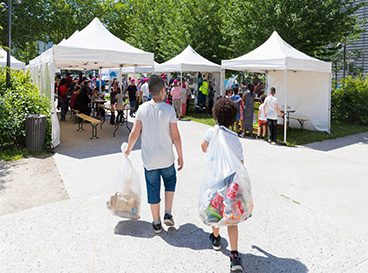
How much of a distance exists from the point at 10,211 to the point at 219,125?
134 inches

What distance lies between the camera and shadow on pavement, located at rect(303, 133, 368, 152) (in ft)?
32.0

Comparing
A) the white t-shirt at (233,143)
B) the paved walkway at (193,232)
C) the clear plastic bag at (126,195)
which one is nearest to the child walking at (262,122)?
the paved walkway at (193,232)

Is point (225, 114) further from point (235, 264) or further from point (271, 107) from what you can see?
point (271, 107)

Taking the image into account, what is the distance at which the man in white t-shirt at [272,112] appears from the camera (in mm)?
9984

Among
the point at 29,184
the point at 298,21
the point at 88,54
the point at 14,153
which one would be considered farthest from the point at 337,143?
the point at 14,153

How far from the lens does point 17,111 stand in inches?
337

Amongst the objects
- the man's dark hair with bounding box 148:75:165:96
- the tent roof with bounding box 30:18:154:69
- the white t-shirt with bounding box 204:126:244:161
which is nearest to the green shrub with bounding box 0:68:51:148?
the tent roof with bounding box 30:18:154:69

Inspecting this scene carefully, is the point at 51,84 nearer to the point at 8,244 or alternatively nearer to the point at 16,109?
the point at 16,109

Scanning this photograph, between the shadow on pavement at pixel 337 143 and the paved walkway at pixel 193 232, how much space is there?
2.68 meters

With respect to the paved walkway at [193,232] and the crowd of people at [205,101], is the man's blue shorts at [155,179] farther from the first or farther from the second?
the crowd of people at [205,101]

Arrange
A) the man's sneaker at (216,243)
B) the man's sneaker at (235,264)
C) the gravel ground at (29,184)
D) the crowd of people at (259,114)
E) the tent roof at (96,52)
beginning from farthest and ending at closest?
the crowd of people at (259,114) → the tent roof at (96,52) → the gravel ground at (29,184) → the man's sneaker at (216,243) → the man's sneaker at (235,264)

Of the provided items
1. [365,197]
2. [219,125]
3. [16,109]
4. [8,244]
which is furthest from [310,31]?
[8,244]

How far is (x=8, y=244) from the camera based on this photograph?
3.86 m

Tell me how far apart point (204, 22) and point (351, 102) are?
1000 cm
